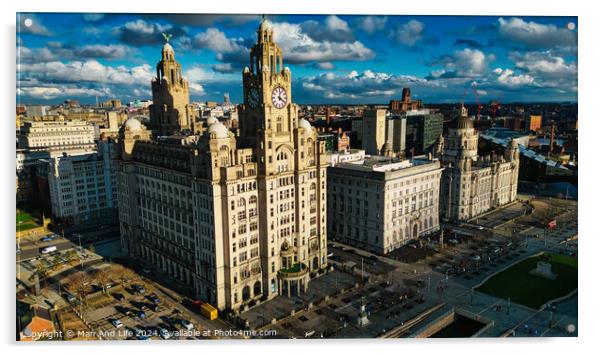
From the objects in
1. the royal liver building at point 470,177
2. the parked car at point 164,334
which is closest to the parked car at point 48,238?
the parked car at point 164,334

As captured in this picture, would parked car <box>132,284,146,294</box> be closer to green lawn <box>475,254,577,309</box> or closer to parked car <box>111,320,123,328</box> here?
parked car <box>111,320,123,328</box>

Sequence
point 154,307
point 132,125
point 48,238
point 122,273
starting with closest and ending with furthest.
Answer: point 154,307 < point 122,273 < point 132,125 < point 48,238

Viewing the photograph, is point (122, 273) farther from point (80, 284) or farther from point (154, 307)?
point (154, 307)

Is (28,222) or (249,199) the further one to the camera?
(28,222)

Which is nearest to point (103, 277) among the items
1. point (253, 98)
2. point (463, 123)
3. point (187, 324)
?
point (187, 324)

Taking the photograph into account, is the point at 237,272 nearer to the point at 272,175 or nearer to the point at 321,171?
the point at 272,175

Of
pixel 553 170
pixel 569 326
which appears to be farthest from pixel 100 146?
pixel 553 170

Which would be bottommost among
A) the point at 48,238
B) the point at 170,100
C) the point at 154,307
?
the point at 154,307
